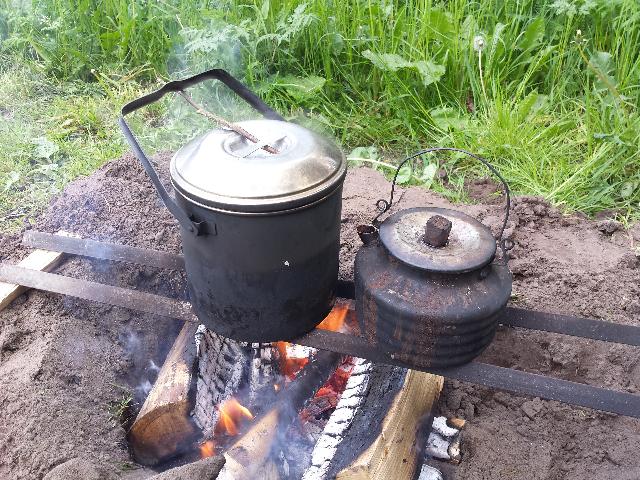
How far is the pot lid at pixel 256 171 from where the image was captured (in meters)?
1.70

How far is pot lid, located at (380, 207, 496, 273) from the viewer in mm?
1736

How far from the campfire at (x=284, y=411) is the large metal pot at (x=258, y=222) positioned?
0.33 meters

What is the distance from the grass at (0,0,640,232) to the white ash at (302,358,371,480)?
67.3 inches

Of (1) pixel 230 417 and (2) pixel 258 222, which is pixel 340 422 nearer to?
(1) pixel 230 417

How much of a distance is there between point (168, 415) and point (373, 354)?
873 mm

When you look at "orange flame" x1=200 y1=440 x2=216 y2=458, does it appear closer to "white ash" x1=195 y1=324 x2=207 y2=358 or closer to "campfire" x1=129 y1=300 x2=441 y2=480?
"campfire" x1=129 y1=300 x2=441 y2=480

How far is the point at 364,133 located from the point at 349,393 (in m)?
2.48

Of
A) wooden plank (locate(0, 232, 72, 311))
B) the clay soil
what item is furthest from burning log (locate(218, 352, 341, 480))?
wooden plank (locate(0, 232, 72, 311))

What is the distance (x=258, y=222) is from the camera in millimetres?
1736

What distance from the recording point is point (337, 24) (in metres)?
4.38

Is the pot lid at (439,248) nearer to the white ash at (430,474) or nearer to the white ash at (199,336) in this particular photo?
the white ash at (430,474)

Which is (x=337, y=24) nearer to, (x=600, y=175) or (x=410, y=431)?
(x=600, y=175)

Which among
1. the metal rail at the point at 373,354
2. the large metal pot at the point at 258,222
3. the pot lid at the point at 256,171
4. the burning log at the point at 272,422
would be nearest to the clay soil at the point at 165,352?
the metal rail at the point at 373,354

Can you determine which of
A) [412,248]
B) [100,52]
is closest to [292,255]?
[412,248]
